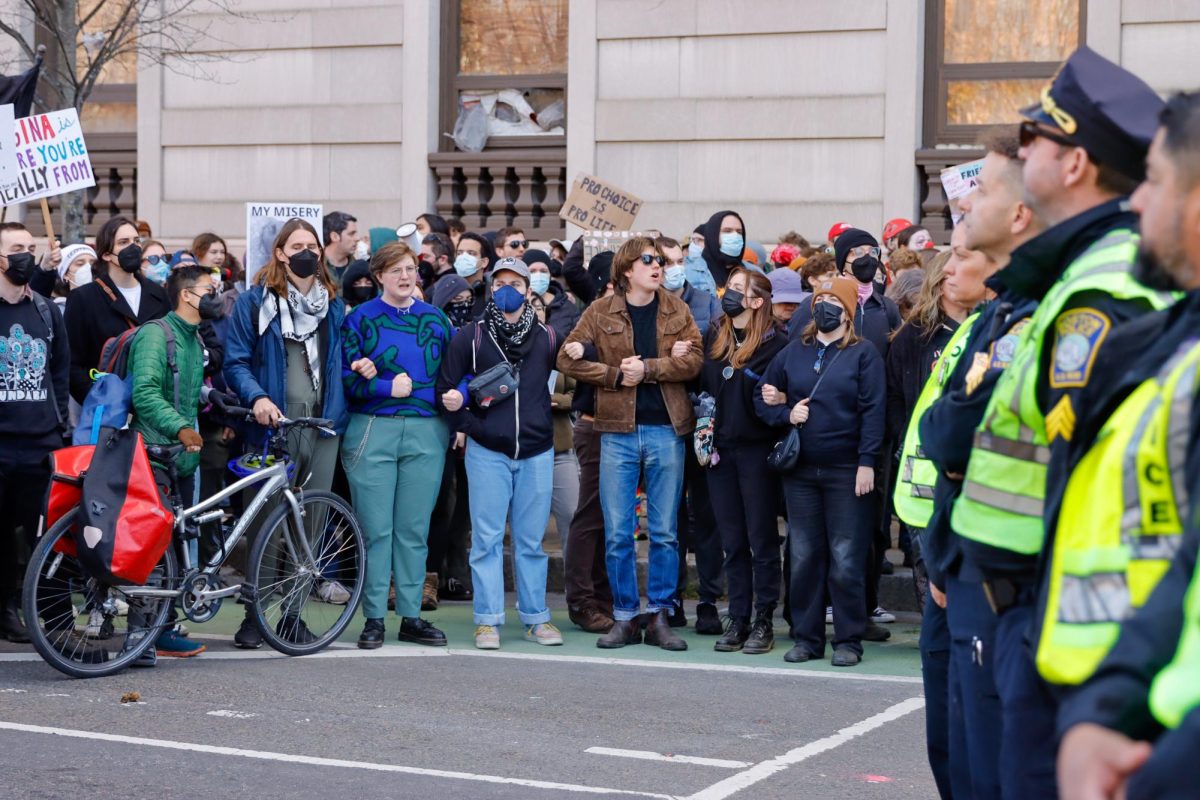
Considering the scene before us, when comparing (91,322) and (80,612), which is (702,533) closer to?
(80,612)

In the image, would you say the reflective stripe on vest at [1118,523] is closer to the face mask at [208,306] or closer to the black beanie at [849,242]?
the face mask at [208,306]

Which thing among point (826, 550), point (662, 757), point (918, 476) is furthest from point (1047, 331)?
point (826, 550)

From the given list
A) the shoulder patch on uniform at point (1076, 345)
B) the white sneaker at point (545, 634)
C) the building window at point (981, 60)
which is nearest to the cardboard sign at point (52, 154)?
the white sneaker at point (545, 634)

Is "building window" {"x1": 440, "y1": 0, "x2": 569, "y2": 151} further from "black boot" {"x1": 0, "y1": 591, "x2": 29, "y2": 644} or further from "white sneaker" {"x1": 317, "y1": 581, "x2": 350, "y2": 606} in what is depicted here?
"black boot" {"x1": 0, "y1": 591, "x2": 29, "y2": 644}

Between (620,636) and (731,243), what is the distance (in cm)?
A: 337

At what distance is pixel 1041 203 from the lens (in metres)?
3.45

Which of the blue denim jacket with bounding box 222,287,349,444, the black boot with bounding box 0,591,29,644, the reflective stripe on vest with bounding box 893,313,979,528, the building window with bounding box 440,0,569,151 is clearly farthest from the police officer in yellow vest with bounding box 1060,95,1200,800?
the building window with bounding box 440,0,569,151

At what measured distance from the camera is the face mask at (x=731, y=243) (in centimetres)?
1162

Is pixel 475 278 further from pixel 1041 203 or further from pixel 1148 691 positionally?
pixel 1148 691

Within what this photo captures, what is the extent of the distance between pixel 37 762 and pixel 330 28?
11.8m

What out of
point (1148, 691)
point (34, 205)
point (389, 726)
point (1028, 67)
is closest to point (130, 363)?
point (389, 726)

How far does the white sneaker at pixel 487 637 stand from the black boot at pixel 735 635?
A: 117cm

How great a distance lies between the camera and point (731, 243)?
38.2ft

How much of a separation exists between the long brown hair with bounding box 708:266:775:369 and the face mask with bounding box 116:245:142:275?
3.34 m
